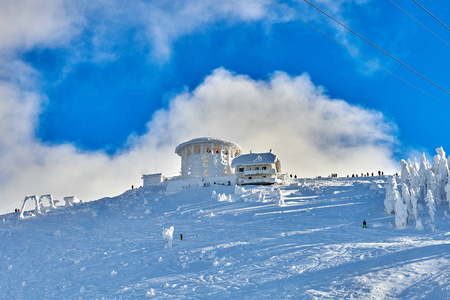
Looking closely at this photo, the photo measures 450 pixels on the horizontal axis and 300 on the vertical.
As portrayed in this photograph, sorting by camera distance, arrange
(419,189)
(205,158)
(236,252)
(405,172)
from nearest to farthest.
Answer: (236,252), (419,189), (405,172), (205,158)

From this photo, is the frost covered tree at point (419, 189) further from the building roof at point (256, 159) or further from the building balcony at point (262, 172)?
the building roof at point (256, 159)

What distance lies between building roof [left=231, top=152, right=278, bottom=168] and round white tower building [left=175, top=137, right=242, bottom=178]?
9632 mm

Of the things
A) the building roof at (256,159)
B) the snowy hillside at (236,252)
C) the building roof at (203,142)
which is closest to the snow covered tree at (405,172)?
the snowy hillside at (236,252)

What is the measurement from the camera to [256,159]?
63688 mm

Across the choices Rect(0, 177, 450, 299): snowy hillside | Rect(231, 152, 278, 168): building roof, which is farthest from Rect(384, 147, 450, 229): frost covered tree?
Rect(231, 152, 278, 168): building roof

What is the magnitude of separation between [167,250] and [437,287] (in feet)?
60.2

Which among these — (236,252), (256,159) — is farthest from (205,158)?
(236,252)

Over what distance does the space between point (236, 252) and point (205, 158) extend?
5008 cm

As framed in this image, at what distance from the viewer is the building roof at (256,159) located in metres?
62.7

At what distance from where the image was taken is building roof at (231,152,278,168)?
62.7 metres

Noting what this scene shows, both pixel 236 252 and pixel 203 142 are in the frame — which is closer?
pixel 236 252

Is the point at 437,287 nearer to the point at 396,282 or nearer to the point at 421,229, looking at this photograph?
the point at 396,282

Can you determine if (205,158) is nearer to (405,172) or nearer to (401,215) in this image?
(405,172)

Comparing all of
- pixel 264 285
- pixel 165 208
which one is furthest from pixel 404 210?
pixel 165 208
